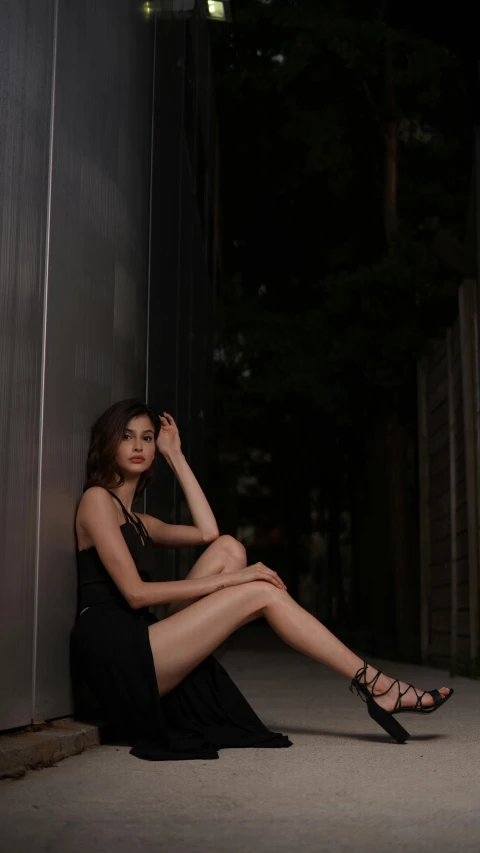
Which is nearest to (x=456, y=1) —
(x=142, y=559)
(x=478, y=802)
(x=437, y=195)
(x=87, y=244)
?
(x=87, y=244)

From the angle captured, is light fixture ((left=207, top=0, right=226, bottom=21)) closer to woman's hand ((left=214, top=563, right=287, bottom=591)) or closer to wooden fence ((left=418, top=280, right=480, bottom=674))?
wooden fence ((left=418, top=280, right=480, bottom=674))

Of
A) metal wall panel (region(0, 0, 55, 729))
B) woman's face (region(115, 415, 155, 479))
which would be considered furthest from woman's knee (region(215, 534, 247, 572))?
metal wall panel (region(0, 0, 55, 729))

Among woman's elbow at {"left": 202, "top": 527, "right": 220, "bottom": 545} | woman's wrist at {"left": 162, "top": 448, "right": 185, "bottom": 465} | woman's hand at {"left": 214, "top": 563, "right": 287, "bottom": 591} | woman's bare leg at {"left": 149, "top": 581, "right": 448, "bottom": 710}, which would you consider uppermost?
woman's wrist at {"left": 162, "top": 448, "right": 185, "bottom": 465}

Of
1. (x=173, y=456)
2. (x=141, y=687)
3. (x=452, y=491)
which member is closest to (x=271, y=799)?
(x=141, y=687)

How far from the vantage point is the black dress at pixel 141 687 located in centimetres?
434

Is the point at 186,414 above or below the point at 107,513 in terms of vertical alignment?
above

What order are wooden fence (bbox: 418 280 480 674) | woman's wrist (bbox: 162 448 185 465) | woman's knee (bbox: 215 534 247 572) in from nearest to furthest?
woman's knee (bbox: 215 534 247 572) → woman's wrist (bbox: 162 448 185 465) → wooden fence (bbox: 418 280 480 674)

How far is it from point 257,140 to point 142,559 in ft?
36.5

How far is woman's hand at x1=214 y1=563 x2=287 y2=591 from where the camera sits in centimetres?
455

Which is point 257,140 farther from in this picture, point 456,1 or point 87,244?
point 87,244

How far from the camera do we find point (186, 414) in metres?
→ 10.4

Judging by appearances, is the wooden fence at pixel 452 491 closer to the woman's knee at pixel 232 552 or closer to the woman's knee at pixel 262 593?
the woman's knee at pixel 232 552

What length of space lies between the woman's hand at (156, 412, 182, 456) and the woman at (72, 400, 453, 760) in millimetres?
362

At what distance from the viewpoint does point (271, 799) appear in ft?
11.1
